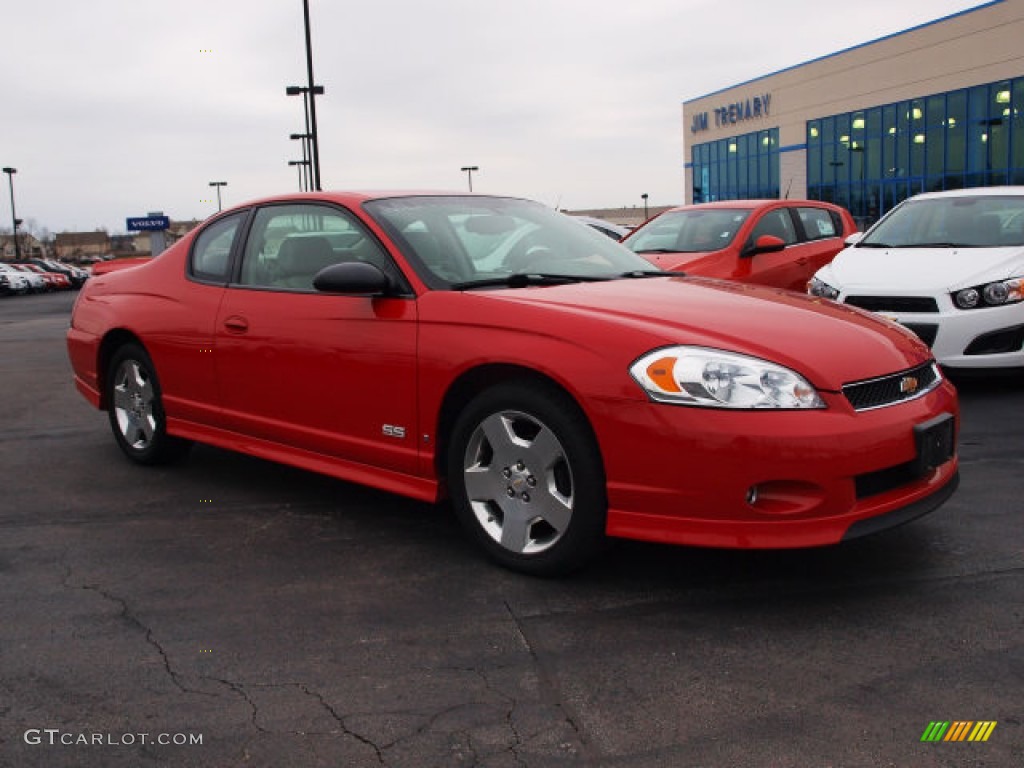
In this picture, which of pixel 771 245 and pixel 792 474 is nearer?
pixel 792 474

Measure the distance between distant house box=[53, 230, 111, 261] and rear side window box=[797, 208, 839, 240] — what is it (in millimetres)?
127276

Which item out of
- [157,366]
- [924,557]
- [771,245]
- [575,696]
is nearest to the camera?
[575,696]

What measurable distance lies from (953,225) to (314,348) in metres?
6.13

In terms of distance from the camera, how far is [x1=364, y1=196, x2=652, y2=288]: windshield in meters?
4.21

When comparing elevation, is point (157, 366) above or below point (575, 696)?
above

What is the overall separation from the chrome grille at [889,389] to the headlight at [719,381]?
0.18 metres

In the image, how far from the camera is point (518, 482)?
3688 mm

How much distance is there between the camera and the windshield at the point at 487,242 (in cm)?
421

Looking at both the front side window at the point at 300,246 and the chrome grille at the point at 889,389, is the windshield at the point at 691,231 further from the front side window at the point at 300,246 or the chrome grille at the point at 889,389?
the chrome grille at the point at 889,389

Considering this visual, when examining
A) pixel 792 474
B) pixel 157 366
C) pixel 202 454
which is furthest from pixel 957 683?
pixel 202 454

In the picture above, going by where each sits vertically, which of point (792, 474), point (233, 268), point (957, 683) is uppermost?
point (233, 268)

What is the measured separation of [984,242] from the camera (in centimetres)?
793

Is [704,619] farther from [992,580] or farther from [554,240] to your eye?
[554,240]

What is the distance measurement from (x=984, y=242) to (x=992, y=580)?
16.8 ft
